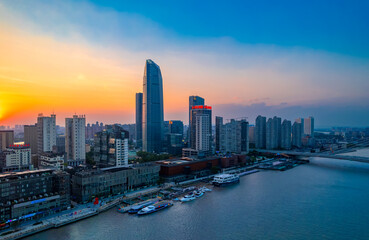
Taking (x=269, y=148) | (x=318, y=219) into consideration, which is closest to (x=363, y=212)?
(x=318, y=219)

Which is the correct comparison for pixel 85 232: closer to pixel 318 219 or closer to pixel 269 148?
pixel 318 219

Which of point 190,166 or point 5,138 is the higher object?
point 5,138

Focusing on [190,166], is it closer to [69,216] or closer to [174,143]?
[69,216]

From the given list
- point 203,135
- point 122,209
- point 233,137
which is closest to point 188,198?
point 122,209

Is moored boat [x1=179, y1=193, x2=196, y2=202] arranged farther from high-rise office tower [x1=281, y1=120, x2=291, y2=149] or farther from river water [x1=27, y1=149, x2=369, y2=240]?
high-rise office tower [x1=281, y1=120, x2=291, y2=149]

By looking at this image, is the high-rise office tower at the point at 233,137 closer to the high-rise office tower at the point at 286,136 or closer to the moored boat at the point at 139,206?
the high-rise office tower at the point at 286,136
